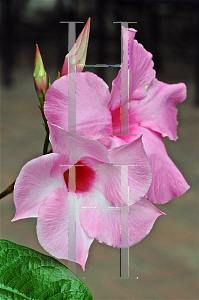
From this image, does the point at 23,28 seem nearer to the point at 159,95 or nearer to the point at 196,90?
the point at 196,90

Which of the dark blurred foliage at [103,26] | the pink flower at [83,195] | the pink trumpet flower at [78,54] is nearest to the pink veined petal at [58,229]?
the pink flower at [83,195]

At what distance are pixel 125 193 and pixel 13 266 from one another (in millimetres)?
113

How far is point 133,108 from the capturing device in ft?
0.98

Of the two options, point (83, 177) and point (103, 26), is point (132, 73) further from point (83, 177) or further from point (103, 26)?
point (103, 26)

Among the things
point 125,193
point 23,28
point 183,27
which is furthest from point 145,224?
point 183,27

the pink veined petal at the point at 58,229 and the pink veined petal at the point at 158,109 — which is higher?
the pink veined petal at the point at 158,109

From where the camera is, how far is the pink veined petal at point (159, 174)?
0.88ft

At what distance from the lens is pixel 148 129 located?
0.29 metres

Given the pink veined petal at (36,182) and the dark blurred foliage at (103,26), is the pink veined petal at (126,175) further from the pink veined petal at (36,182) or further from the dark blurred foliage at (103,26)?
the dark blurred foliage at (103,26)

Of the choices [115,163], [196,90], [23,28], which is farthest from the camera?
[196,90]

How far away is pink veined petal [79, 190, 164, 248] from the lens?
0.83 feet

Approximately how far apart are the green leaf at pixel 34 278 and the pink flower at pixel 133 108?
0.10 meters

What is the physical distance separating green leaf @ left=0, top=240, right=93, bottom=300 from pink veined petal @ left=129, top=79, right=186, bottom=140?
0.14 metres

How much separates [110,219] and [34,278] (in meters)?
0.08
